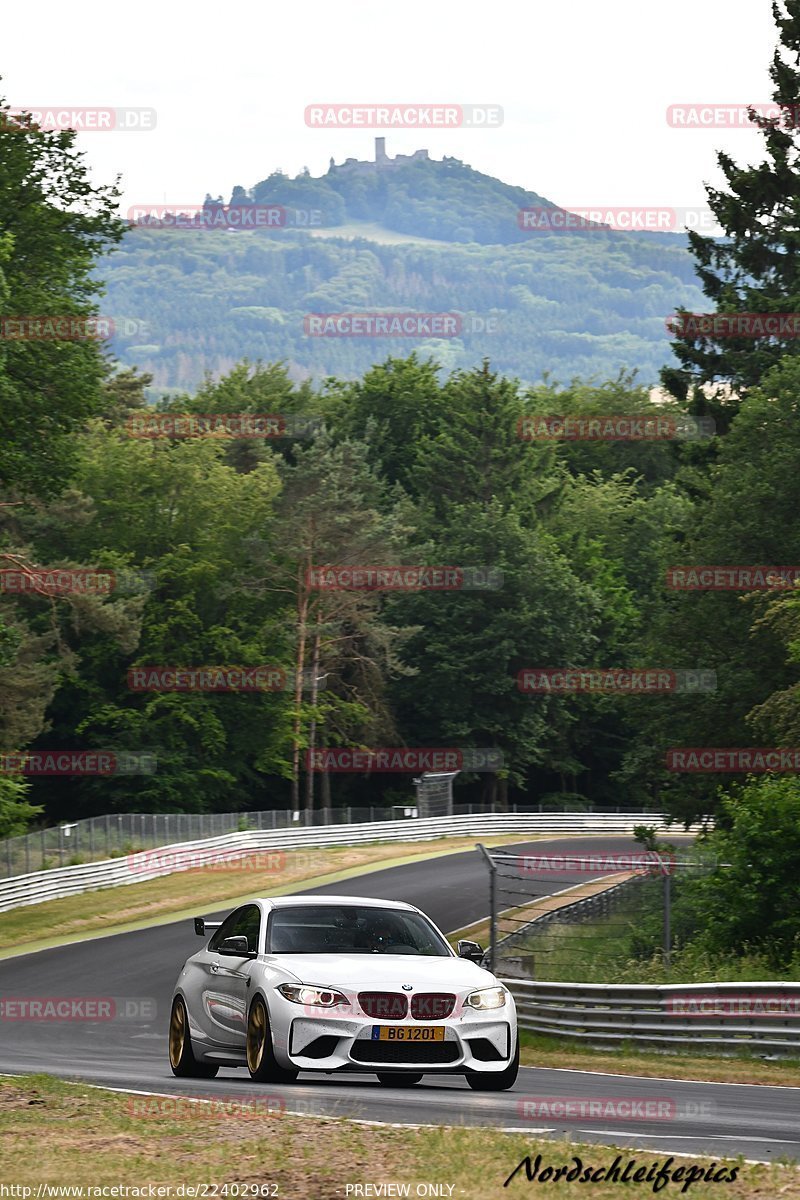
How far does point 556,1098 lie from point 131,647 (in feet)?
183

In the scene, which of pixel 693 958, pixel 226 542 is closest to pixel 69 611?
pixel 226 542

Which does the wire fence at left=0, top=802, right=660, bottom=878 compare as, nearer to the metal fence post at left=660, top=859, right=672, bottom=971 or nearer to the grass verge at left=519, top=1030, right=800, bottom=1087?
the grass verge at left=519, top=1030, right=800, bottom=1087

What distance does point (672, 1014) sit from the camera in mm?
19312

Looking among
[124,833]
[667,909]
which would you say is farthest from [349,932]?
[124,833]

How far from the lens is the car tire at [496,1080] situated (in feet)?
43.3

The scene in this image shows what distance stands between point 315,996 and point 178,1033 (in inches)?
95.9

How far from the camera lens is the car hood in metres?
12.8

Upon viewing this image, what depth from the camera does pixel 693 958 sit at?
23062 mm

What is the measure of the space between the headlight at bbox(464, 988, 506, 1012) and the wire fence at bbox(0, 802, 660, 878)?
3312 cm

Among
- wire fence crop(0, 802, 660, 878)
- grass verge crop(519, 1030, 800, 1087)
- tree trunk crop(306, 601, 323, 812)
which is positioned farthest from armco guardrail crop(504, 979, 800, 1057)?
tree trunk crop(306, 601, 323, 812)

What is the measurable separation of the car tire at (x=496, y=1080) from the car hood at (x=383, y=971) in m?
0.63

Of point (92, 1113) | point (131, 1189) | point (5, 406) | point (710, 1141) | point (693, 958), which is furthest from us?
point (5, 406)

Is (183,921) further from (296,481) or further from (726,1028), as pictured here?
(296,481)

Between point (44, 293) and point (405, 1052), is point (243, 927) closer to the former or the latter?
point (405, 1052)
